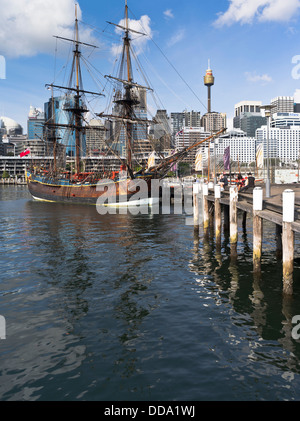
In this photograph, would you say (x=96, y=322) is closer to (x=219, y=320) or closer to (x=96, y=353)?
(x=96, y=353)

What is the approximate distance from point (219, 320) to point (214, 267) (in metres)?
6.02

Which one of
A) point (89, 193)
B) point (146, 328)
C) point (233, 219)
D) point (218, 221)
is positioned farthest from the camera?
point (89, 193)

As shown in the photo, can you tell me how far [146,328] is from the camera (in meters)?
9.58

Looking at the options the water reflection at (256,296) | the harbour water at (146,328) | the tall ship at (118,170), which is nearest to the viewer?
the harbour water at (146,328)

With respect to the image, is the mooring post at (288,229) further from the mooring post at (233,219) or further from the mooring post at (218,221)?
the mooring post at (218,221)

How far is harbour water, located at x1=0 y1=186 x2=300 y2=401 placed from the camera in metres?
7.01

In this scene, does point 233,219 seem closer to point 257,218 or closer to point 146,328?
point 257,218

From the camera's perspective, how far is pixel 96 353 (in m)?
8.24

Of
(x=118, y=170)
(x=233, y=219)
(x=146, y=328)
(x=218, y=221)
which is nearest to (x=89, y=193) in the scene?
(x=118, y=170)

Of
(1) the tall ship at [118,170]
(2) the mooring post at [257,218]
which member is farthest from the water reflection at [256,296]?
(1) the tall ship at [118,170]

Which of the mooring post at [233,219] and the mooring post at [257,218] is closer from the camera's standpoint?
the mooring post at [257,218]

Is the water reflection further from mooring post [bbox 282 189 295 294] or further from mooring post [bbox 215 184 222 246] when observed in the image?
mooring post [bbox 282 189 295 294]

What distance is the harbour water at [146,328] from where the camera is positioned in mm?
7008

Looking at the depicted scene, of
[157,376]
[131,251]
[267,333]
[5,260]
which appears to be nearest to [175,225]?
[131,251]
